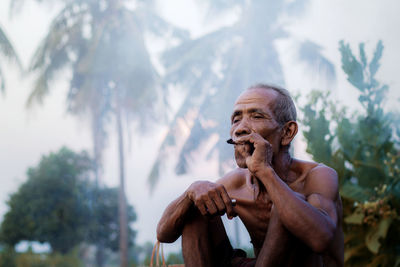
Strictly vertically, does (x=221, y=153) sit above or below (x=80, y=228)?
above

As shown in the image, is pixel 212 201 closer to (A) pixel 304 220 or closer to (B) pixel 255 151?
(B) pixel 255 151

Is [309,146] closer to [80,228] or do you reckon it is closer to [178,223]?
[178,223]

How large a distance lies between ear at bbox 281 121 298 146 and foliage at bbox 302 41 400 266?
100.0 inches

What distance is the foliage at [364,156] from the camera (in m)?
4.16

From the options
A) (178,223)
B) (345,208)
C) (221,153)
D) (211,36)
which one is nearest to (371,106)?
(345,208)

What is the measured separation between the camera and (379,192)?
3.95m

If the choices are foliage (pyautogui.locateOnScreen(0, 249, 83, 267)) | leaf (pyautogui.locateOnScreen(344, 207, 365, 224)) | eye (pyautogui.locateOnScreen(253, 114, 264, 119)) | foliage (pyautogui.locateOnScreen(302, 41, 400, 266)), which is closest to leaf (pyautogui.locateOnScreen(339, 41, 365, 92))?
foliage (pyautogui.locateOnScreen(302, 41, 400, 266))

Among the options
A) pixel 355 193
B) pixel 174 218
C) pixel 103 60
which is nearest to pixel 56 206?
pixel 103 60

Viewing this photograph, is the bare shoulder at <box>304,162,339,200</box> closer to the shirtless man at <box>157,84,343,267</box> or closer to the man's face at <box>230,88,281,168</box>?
the shirtless man at <box>157,84,343,267</box>

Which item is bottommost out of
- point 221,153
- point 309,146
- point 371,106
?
point 309,146

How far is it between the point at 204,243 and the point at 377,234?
114 inches

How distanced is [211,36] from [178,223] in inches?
536

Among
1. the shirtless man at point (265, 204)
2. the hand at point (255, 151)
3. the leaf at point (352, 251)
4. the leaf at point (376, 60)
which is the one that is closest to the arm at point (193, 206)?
the shirtless man at point (265, 204)

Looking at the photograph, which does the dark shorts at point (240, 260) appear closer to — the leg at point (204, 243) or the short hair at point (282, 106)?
the leg at point (204, 243)
